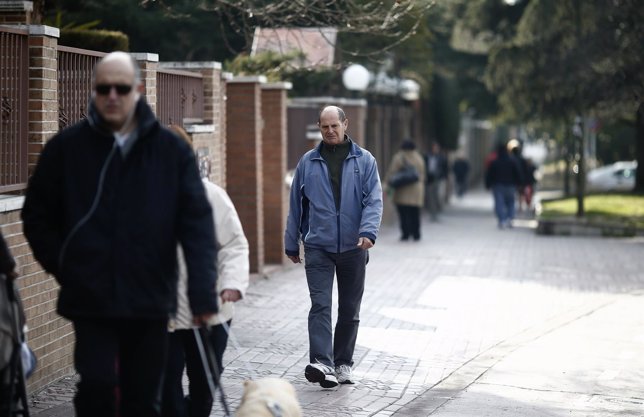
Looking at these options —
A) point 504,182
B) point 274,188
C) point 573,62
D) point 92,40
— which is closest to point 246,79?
point 274,188

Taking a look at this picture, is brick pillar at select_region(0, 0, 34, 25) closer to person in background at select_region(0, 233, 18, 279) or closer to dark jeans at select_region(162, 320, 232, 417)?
dark jeans at select_region(162, 320, 232, 417)

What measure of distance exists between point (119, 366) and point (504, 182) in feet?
68.4

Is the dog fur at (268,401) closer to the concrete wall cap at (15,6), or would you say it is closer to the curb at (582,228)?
the concrete wall cap at (15,6)

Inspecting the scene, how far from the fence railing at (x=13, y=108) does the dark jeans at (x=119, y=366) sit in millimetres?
3069

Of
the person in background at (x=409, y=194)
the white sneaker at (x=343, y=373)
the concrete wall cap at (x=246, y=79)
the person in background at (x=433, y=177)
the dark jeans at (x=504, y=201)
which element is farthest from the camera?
Answer: the person in background at (x=433, y=177)

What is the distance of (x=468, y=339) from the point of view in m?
10.3

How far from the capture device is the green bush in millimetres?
12312

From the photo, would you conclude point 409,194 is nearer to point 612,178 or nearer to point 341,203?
point 341,203

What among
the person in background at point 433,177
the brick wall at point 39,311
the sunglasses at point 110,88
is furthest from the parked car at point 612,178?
the sunglasses at point 110,88

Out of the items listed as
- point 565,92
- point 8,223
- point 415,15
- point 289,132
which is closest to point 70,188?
point 8,223

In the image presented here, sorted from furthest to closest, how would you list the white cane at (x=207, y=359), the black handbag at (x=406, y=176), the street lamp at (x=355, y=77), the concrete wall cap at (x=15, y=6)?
the black handbag at (x=406, y=176) → the street lamp at (x=355, y=77) → the concrete wall cap at (x=15, y=6) → the white cane at (x=207, y=359)

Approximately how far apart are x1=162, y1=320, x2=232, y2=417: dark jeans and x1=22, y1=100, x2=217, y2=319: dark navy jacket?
0.81m

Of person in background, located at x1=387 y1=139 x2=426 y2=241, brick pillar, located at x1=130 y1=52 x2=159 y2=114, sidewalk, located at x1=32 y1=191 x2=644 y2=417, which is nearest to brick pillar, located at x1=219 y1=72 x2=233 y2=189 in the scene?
sidewalk, located at x1=32 y1=191 x2=644 y2=417

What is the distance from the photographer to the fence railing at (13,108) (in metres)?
7.48
